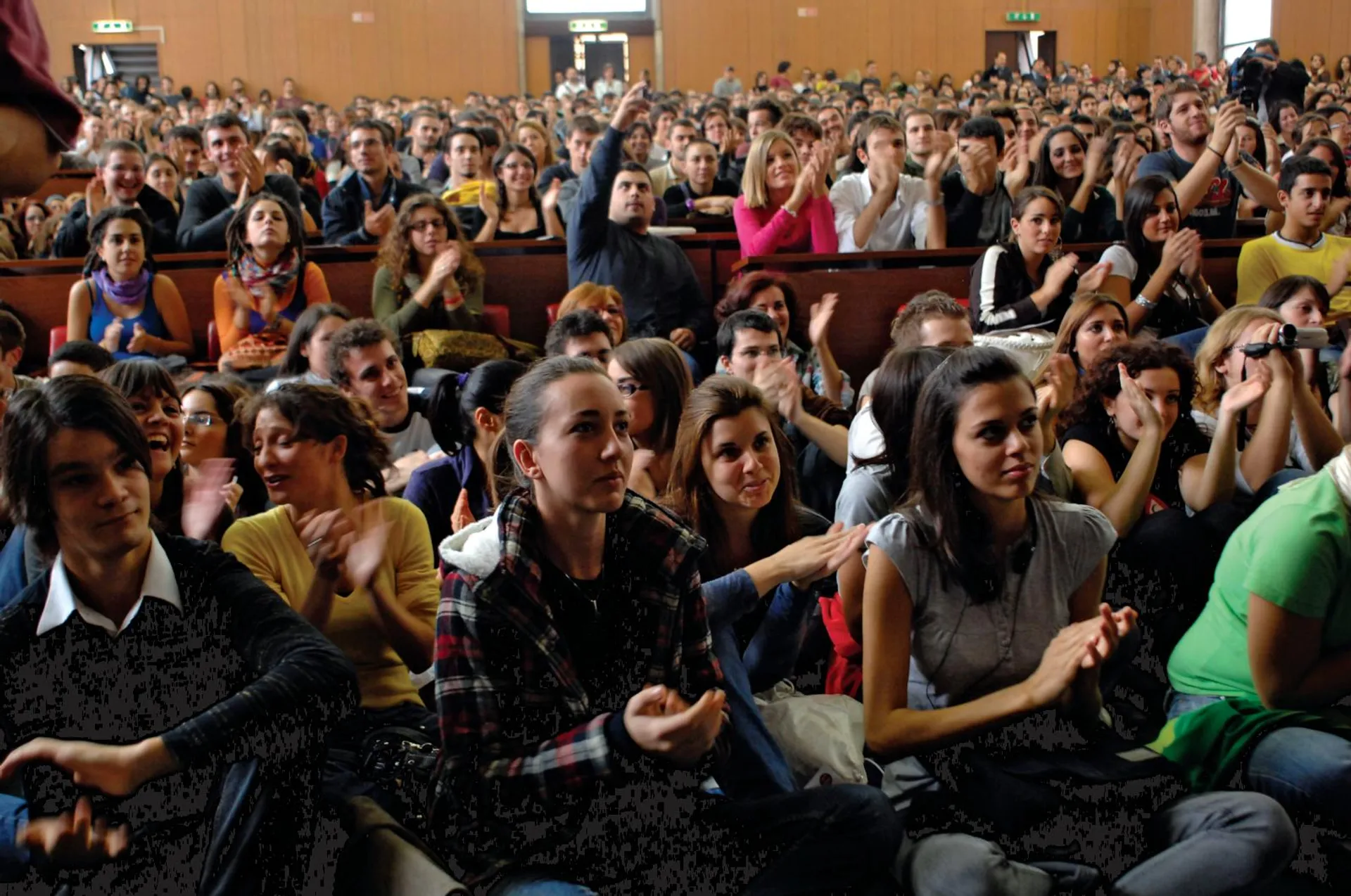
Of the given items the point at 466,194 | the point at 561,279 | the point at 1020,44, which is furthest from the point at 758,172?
the point at 1020,44

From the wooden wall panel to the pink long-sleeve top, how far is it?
1165 centimetres

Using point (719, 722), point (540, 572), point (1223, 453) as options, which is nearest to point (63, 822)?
point (540, 572)

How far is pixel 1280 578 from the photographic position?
5.01ft

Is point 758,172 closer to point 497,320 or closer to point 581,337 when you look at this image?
point 497,320

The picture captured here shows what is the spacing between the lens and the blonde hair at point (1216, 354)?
244cm

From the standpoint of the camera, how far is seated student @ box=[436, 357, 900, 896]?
122 centimetres

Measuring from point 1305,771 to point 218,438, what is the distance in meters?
1.85

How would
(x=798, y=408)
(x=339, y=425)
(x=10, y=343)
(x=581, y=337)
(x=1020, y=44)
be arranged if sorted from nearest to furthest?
(x=339, y=425)
(x=798, y=408)
(x=581, y=337)
(x=10, y=343)
(x=1020, y=44)

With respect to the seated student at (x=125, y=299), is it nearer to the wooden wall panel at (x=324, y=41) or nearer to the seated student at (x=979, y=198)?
the seated student at (x=979, y=198)

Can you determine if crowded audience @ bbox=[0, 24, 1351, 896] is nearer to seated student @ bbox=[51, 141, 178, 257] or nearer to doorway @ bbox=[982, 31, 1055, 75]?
seated student @ bbox=[51, 141, 178, 257]

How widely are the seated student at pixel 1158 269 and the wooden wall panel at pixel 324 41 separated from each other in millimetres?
12390

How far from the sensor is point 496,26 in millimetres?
14578

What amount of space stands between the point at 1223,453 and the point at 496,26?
13.9m

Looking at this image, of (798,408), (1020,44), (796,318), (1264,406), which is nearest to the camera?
(1264,406)
